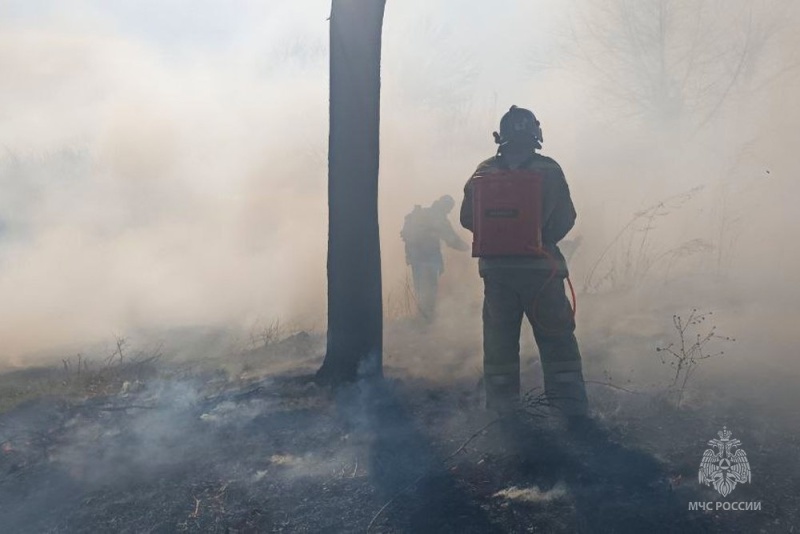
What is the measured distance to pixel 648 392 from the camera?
3.90m

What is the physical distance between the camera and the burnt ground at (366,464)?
277 cm

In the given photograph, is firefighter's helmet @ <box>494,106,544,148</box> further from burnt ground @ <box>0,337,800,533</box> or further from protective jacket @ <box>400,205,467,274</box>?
protective jacket @ <box>400,205,467,274</box>

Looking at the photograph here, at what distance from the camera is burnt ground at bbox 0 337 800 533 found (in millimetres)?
2766

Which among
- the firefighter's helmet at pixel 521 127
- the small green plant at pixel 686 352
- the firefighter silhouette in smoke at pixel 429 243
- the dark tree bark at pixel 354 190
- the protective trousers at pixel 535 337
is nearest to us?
the protective trousers at pixel 535 337

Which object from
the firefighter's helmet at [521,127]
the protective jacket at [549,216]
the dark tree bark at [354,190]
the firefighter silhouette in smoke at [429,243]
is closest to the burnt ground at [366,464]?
the dark tree bark at [354,190]

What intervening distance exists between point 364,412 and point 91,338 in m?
5.15

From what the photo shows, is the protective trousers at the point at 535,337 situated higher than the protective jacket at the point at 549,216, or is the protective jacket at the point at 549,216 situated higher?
the protective jacket at the point at 549,216

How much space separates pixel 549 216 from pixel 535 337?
64 centimetres

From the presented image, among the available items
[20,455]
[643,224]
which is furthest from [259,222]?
[20,455]

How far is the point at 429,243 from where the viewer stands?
7473mm

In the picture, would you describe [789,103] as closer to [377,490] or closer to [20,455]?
[377,490]

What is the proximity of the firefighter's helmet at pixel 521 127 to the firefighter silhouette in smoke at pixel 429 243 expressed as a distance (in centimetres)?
376

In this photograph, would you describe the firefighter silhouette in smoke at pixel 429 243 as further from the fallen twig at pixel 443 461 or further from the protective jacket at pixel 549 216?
the fallen twig at pixel 443 461

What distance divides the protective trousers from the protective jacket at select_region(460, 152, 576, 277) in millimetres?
44
